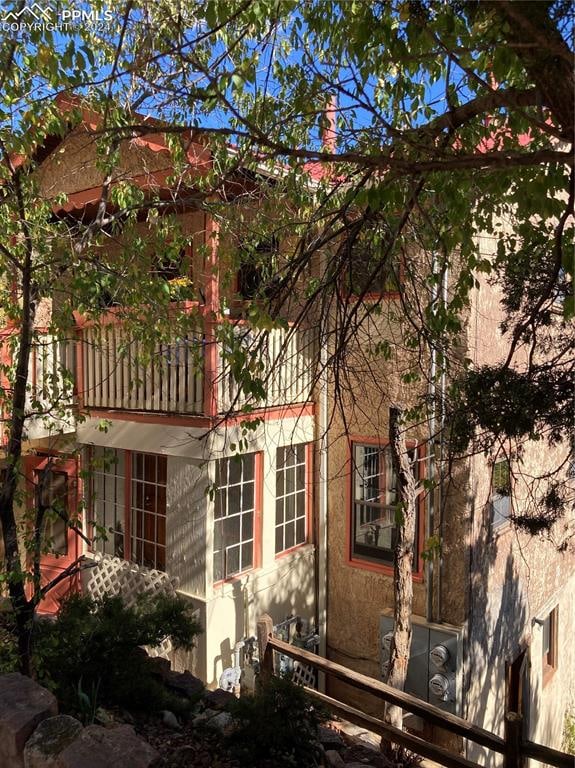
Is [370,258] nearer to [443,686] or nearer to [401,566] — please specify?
[401,566]


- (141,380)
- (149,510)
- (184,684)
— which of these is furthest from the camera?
(149,510)

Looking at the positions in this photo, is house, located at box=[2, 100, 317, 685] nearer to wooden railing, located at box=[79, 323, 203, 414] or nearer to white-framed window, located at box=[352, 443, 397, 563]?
wooden railing, located at box=[79, 323, 203, 414]

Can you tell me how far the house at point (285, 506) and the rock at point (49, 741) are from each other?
13.7ft

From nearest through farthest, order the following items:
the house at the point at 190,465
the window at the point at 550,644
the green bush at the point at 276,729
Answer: the green bush at the point at 276,729, the house at the point at 190,465, the window at the point at 550,644

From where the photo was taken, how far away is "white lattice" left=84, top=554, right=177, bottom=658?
8.06 m

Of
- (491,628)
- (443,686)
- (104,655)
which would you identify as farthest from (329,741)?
(491,628)

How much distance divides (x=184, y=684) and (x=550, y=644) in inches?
334

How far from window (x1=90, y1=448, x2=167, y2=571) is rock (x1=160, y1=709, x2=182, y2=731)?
3.96 m

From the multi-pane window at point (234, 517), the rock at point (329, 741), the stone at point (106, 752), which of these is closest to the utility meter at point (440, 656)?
the multi-pane window at point (234, 517)

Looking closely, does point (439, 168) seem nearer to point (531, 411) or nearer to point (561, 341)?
point (531, 411)

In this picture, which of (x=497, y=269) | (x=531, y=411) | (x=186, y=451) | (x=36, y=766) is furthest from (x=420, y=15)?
(x=186, y=451)

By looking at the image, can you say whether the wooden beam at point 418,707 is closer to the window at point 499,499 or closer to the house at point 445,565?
the house at point 445,565

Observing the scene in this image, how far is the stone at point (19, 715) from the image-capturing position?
10.1 feet

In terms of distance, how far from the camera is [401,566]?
6.80m
